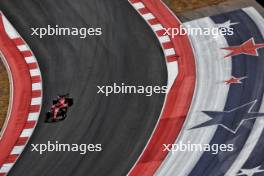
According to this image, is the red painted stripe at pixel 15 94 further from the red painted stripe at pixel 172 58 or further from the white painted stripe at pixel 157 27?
the white painted stripe at pixel 157 27

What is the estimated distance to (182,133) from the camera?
18.2 metres

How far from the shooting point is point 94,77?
20.8 metres

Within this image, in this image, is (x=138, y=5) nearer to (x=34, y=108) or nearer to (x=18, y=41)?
(x=18, y=41)

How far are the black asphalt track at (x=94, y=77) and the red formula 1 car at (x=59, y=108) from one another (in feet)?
0.61

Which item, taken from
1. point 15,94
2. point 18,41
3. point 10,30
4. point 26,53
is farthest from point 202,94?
point 10,30

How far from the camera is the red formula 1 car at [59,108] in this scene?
1923 cm

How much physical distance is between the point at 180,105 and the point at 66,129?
12.2 feet

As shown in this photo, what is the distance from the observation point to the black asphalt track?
17766mm

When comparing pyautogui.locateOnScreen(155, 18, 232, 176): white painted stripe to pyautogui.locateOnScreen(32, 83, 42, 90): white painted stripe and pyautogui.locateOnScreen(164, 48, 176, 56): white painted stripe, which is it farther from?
pyautogui.locateOnScreen(32, 83, 42, 90): white painted stripe

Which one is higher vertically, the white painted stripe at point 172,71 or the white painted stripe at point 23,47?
the white painted stripe at point 23,47

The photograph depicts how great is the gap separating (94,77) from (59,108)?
195cm

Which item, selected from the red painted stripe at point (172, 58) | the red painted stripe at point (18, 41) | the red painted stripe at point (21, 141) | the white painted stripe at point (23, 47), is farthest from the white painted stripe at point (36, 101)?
the red painted stripe at point (172, 58)

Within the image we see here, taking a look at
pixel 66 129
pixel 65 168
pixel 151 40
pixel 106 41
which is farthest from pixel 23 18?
pixel 65 168

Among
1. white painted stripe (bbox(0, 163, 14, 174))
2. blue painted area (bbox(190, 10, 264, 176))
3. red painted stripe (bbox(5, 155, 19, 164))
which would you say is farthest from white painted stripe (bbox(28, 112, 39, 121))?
blue painted area (bbox(190, 10, 264, 176))
